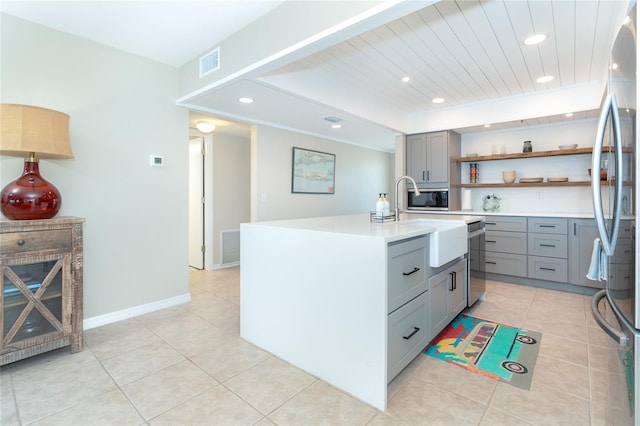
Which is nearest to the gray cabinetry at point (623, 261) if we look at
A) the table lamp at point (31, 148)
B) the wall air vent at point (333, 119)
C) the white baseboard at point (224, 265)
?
the table lamp at point (31, 148)

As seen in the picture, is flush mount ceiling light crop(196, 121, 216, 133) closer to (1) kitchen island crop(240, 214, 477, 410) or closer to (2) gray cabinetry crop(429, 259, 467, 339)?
(1) kitchen island crop(240, 214, 477, 410)

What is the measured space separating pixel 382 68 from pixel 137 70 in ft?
7.45

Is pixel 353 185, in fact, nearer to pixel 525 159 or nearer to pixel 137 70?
pixel 525 159

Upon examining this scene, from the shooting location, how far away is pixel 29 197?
2.05m

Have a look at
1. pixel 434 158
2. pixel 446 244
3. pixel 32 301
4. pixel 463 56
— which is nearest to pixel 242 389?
pixel 32 301

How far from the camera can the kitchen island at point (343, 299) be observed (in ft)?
5.40

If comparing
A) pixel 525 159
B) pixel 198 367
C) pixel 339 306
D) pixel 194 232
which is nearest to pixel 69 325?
pixel 198 367

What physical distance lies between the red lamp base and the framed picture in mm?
2850

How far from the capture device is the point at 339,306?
180 cm

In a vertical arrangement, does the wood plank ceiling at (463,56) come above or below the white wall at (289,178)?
above

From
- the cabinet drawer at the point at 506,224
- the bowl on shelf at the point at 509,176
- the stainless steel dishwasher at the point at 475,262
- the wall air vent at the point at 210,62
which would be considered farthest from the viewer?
the bowl on shelf at the point at 509,176

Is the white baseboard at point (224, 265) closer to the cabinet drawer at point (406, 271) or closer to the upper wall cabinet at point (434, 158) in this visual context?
the upper wall cabinet at point (434, 158)

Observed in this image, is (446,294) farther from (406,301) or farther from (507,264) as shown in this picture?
(507,264)

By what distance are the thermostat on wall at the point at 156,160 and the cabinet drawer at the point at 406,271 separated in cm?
248
